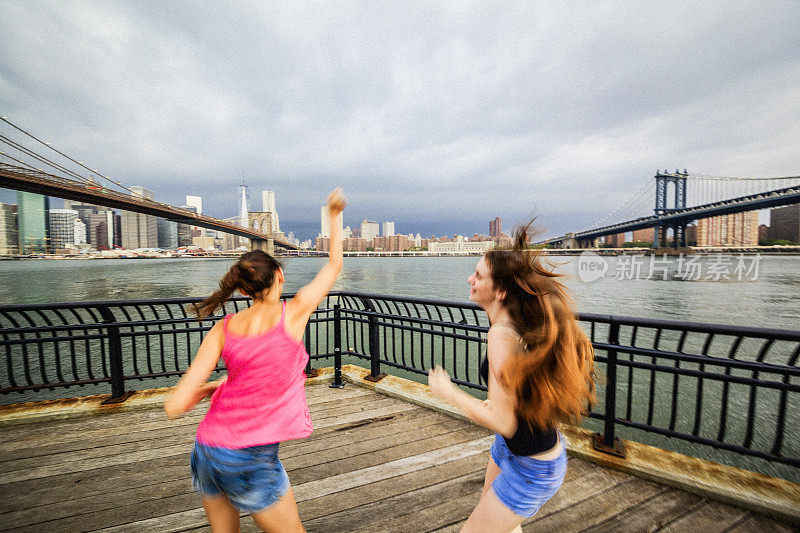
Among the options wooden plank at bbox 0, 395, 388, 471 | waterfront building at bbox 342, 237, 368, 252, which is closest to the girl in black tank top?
wooden plank at bbox 0, 395, 388, 471

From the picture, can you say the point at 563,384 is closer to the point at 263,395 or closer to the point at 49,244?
the point at 263,395

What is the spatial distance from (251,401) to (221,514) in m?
0.51

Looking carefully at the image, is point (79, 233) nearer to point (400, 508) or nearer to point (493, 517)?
point (400, 508)

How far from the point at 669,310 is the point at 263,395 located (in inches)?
1022

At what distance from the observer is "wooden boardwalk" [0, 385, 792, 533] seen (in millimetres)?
2213

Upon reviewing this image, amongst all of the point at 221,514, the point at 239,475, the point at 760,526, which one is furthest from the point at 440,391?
the point at 760,526

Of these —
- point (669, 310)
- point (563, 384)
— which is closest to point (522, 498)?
point (563, 384)

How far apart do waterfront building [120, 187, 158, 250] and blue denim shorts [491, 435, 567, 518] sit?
117 meters

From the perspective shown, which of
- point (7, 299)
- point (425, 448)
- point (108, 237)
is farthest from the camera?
point (108, 237)

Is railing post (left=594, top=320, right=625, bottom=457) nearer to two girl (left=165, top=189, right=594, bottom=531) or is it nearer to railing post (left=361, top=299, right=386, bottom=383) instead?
two girl (left=165, top=189, right=594, bottom=531)

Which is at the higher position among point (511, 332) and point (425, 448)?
point (511, 332)

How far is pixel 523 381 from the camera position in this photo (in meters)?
1.33

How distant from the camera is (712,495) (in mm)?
2340

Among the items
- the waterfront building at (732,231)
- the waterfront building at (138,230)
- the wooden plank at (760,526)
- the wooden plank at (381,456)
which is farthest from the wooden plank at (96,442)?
the waterfront building at (138,230)
